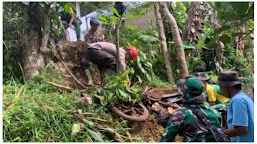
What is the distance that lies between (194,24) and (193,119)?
5636 mm

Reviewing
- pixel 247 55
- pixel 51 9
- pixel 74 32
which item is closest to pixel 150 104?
pixel 51 9

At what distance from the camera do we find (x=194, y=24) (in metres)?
7.49

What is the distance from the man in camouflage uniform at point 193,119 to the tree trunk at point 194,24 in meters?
5.38

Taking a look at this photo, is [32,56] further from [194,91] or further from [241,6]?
[241,6]

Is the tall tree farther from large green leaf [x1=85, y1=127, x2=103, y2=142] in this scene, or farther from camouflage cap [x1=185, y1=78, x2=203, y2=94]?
camouflage cap [x1=185, y1=78, x2=203, y2=94]

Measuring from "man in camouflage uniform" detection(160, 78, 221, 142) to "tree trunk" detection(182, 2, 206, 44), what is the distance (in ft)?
17.6

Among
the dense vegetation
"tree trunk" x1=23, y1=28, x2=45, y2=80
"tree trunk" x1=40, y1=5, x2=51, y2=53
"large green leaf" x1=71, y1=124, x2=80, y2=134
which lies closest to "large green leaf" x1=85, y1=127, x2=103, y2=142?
the dense vegetation

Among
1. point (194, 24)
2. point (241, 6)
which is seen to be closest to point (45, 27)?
point (194, 24)

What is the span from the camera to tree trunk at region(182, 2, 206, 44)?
7.46 metres

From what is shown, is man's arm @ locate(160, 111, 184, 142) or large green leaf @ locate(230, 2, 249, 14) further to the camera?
man's arm @ locate(160, 111, 184, 142)

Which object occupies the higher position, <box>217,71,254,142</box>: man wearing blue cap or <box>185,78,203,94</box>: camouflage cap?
<box>185,78,203,94</box>: camouflage cap

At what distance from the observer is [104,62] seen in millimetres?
5043

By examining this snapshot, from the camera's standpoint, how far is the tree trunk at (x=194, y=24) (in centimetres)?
746

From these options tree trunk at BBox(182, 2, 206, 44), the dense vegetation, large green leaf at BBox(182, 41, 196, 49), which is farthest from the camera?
tree trunk at BBox(182, 2, 206, 44)
